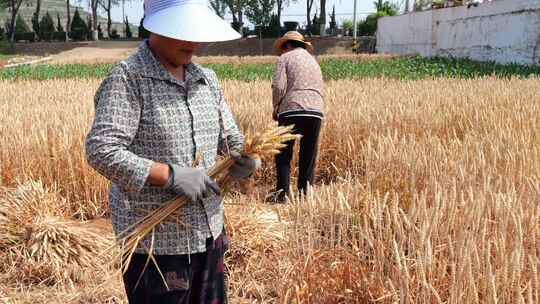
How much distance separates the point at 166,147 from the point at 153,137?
0.05 meters

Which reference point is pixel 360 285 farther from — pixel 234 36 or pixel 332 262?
pixel 234 36

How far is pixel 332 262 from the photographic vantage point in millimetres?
2076

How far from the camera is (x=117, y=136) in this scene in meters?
1.59

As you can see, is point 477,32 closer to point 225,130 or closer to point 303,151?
point 303,151

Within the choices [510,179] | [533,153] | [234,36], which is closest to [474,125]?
[533,153]

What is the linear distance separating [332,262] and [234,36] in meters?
0.93

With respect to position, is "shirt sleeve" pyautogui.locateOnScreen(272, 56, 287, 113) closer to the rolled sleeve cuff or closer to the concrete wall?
the rolled sleeve cuff

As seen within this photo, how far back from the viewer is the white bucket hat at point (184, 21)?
161 cm

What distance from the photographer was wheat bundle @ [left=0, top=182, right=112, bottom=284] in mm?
3201

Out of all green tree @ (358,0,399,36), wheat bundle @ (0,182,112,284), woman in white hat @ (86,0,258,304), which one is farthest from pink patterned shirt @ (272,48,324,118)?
green tree @ (358,0,399,36)

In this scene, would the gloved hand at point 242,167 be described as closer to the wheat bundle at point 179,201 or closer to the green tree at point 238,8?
the wheat bundle at point 179,201

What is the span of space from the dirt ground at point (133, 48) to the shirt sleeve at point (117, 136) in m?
34.5

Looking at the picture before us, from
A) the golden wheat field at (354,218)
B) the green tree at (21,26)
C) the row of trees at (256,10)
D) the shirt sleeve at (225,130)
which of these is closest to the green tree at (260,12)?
the row of trees at (256,10)

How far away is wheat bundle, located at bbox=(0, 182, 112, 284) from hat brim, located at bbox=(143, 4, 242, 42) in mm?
2011
